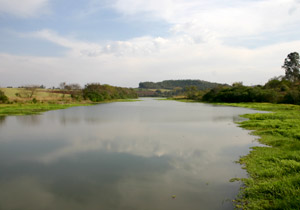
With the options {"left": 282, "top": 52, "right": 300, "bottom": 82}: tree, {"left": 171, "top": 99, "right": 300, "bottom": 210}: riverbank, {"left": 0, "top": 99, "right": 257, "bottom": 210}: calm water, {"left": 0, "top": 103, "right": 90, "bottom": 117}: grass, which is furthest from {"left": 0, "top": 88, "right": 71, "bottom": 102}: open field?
{"left": 282, "top": 52, "right": 300, "bottom": 82}: tree

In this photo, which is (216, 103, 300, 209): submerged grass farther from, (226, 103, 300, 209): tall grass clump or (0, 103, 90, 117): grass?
(0, 103, 90, 117): grass


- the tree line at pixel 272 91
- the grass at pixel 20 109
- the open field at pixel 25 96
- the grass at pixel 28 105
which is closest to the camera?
the grass at pixel 20 109

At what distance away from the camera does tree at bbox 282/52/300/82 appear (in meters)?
83.5

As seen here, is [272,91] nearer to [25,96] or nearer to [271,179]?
[271,179]

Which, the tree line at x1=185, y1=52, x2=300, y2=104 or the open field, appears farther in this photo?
the tree line at x1=185, y1=52, x2=300, y2=104

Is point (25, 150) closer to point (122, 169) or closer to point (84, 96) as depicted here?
point (122, 169)

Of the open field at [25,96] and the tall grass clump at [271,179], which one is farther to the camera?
the open field at [25,96]

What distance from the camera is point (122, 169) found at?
8828 millimetres

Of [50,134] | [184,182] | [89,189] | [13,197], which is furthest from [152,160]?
[50,134]

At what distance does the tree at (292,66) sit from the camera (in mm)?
83463

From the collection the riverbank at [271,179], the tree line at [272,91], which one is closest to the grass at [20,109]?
the riverbank at [271,179]

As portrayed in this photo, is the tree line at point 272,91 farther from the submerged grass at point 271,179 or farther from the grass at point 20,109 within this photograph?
the grass at point 20,109

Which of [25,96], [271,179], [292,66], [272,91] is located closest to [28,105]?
[25,96]

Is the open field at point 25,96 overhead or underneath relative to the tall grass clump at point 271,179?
overhead
